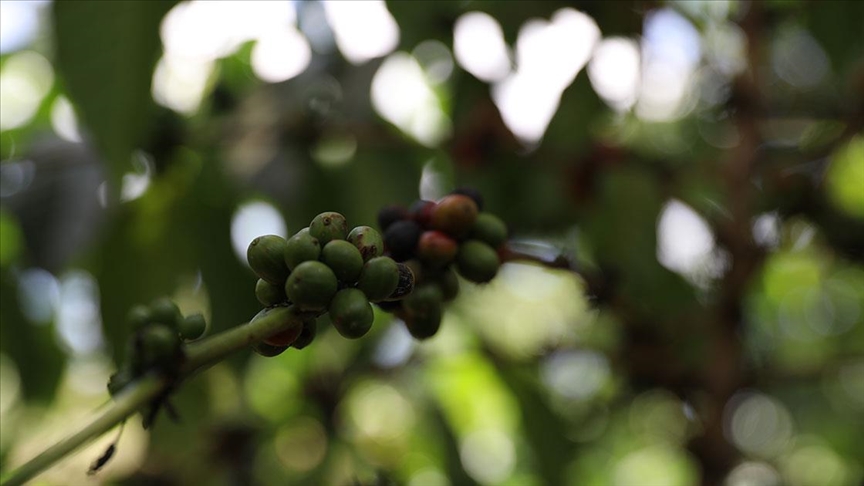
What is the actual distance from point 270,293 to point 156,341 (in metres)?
0.11

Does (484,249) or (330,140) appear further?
(330,140)

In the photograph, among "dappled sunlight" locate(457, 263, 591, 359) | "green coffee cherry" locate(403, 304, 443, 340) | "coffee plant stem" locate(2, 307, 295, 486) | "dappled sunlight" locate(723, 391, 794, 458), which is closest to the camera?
"coffee plant stem" locate(2, 307, 295, 486)

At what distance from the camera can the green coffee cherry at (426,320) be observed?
0.83 m

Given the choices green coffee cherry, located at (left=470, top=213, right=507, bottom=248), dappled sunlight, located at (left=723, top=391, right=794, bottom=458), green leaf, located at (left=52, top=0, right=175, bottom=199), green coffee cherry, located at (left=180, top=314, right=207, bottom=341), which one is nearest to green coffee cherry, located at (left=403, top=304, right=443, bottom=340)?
green coffee cherry, located at (left=470, top=213, right=507, bottom=248)

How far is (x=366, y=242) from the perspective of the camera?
0.72 metres

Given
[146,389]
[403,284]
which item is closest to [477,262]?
[403,284]

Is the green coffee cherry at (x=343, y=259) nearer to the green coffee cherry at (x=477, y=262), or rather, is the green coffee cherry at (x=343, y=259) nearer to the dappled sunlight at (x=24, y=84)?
the green coffee cherry at (x=477, y=262)

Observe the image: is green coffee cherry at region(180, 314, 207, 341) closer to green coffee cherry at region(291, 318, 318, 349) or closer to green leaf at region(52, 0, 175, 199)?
green coffee cherry at region(291, 318, 318, 349)

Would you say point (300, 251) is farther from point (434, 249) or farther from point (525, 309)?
point (525, 309)

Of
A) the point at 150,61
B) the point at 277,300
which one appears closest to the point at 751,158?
the point at 150,61

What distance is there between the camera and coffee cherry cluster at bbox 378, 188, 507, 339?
83cm

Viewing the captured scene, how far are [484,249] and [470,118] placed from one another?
0.98m

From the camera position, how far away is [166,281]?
177 cm

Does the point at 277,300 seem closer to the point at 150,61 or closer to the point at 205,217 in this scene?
the point at 150,61
